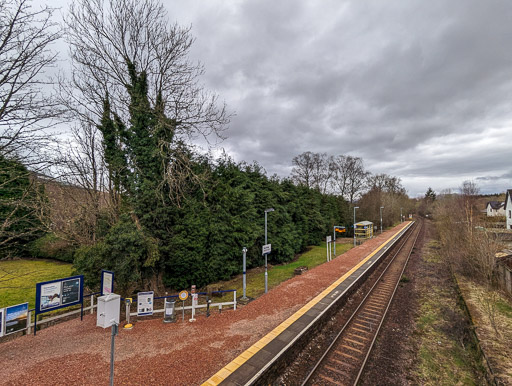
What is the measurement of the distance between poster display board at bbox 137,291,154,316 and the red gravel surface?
410mm

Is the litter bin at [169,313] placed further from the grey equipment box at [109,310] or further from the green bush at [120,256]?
the green bush at [120,256]

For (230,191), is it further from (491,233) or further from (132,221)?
(491,233)

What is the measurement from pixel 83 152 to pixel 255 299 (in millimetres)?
15106

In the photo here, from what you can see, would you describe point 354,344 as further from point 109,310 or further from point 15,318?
point 15,318

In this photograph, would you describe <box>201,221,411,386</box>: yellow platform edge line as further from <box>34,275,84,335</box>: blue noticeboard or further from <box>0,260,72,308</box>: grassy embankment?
<box>34,275,84,335</box>: blue noticeboard

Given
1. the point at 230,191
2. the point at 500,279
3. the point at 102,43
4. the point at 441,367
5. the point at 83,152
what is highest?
the point at 102,43

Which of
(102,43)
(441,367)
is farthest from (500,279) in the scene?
(102,43)

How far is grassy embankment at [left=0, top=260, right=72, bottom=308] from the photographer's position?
13.5 m

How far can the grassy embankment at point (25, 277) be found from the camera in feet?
44.4

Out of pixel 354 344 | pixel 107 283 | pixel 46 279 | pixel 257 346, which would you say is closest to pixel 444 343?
pixel 354 344

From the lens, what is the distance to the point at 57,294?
9477 millimetres

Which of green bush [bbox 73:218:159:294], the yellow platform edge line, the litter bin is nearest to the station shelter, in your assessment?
the yellow platform edge line

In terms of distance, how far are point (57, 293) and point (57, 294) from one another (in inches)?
1.5

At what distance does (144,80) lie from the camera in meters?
14.8
